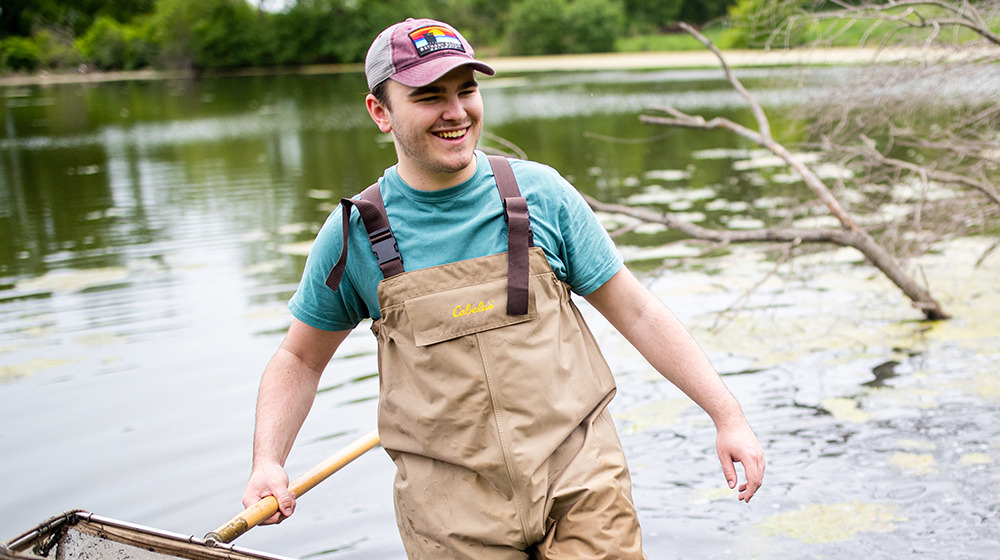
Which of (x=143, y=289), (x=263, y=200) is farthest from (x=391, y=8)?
(x=143, y=289)

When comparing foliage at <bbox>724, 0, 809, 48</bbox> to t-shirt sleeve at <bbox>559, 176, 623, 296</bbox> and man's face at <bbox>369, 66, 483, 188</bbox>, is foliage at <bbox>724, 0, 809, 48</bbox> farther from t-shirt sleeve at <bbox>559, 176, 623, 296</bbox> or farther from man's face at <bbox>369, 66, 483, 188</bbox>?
man's face at <bbox>369, 66, 483, 188</bbox>

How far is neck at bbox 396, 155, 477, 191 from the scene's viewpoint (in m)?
1.99

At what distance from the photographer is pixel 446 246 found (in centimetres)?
199

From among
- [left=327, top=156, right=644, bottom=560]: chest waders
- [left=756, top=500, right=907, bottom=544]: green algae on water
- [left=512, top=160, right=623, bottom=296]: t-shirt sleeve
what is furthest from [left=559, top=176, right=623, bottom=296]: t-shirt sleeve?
[left=756, top=500, right=907, bottom=544]: green algae on water

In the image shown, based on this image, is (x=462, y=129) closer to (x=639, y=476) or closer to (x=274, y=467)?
(x=274, y=467)

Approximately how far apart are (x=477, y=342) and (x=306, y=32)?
68.9 m

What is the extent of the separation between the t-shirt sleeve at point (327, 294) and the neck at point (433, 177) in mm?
184

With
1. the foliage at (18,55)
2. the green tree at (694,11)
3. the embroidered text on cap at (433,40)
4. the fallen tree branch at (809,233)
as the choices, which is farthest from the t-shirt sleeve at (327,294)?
the foliage at (18,55)

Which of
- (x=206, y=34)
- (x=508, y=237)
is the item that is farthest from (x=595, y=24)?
(x=508, y=237)

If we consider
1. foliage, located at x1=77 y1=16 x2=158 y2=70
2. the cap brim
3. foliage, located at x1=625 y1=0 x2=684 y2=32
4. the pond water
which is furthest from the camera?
foliage, located at x1=77 y1=16 x2=158 y2=70

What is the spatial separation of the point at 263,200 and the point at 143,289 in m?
4.61

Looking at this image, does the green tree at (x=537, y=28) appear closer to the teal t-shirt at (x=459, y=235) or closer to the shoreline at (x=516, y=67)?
the shoreline at (x=516, y=67)

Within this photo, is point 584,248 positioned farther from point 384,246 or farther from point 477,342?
point 384,246

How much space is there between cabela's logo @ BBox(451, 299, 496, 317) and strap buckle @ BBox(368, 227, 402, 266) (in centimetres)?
18
